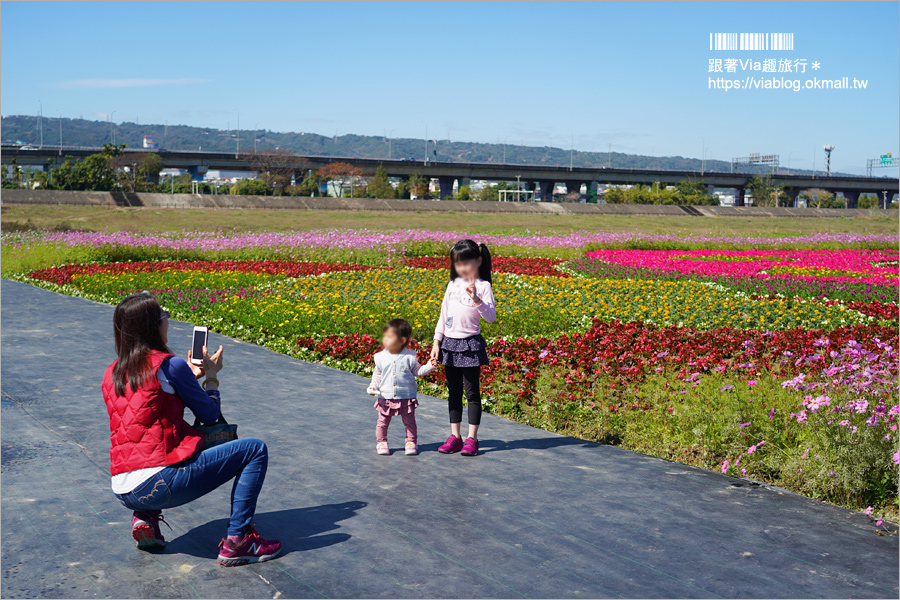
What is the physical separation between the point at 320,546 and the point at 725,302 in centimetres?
982

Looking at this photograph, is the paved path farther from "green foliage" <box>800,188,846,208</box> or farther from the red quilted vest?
"green foliage" <box>800,188,846,208</box>

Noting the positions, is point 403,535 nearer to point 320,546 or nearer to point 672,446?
point 320,546

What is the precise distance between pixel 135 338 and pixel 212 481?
0.76 m

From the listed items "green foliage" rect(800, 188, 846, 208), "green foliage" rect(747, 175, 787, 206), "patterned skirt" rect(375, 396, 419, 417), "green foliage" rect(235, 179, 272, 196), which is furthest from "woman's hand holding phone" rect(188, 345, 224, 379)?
"green foliage" rect(800, 188, 846, 208)

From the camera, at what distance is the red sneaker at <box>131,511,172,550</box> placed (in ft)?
12.6

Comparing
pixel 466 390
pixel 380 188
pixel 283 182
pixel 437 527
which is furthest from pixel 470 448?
pixel 283 182

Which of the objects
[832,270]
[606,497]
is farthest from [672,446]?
[832,270]

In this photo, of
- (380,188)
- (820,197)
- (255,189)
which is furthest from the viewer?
(820,197)

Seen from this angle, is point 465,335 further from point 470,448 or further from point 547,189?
point 547,189

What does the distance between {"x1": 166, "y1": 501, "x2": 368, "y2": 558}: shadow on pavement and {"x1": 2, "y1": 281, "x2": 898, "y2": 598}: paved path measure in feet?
0.04

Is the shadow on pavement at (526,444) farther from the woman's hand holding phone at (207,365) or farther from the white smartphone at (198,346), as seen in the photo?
the white smartphone at (198,346)

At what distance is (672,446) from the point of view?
5.98 meters

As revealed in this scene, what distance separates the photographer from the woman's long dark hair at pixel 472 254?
226 inches

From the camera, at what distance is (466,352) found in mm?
5840
